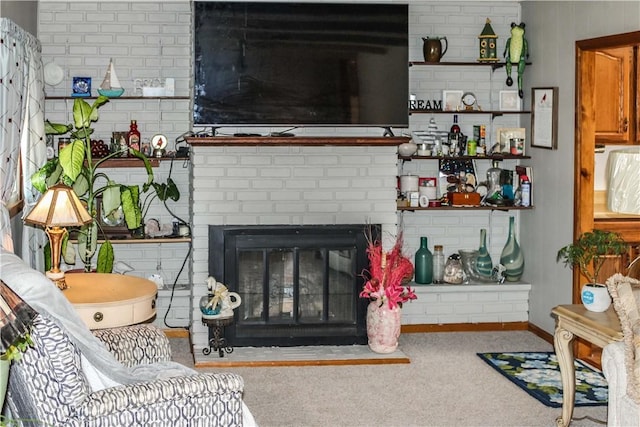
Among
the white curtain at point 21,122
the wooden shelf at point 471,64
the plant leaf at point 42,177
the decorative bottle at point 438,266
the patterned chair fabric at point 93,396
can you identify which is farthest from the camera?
the decorative bottle at point 438,266

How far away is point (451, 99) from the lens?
7.30 metres

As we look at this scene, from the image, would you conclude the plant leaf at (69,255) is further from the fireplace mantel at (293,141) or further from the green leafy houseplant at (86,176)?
the fireplace mantel at (293,141)

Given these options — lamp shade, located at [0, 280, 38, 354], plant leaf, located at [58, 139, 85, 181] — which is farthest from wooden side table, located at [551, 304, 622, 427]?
plant leaf, located at [58, 139, 85, 181]

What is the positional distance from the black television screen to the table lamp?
6.88ft

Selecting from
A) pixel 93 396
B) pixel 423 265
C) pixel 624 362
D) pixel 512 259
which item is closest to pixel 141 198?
pixel 423 265

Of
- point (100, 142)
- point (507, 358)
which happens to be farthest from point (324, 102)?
point (507, 358)

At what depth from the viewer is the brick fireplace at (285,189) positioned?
6488mm

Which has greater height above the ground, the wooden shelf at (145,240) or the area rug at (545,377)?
the wooden shelf at (145,240)

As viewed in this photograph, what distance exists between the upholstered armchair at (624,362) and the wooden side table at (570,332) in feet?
0.88

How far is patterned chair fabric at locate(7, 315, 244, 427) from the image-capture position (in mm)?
3141

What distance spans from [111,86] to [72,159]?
101 centimetres

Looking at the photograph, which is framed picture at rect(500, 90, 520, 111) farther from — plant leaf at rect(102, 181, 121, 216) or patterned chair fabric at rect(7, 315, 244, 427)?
patterned chair fabric at rect(7, 315, 244, 427)

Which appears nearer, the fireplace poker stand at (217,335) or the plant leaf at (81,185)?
the fireplace poker stand at (217,335)

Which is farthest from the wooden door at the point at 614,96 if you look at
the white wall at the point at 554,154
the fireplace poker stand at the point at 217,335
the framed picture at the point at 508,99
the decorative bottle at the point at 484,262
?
the fireplace poker stand at the point at 217,335
